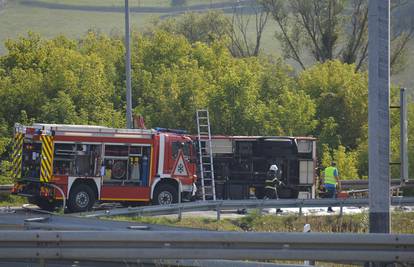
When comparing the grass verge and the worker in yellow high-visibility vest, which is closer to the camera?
the grass verge

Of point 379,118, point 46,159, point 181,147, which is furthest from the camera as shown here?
point 181,147

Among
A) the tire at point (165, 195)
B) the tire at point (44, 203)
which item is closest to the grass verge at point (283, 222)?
the tire at point (165, 195)

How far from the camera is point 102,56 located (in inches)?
2160

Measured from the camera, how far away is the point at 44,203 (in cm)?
2567

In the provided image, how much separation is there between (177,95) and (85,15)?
107944 mm

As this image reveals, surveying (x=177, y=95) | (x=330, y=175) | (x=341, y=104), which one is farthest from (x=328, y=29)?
(x=330, y=175)

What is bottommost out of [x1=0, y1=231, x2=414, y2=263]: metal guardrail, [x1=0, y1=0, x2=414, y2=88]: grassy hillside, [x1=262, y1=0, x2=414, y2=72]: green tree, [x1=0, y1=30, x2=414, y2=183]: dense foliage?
[x1=0, y1=231, x2=414, y2=263]: metal guardrail

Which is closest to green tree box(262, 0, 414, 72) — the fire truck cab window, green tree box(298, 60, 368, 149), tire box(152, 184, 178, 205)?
green tree box(298, 60, 368, 149)

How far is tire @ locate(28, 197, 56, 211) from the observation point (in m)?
25.5

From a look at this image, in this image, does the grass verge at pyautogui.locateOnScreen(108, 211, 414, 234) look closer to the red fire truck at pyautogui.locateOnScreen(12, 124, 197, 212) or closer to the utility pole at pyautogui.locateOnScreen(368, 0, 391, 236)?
the red fire truck at pyautogui.locateOnScreen(12, 124, 197, 212)

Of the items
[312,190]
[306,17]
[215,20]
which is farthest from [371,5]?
[215,20]

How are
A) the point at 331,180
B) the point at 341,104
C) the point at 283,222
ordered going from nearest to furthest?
1. the point at 283,222
2. the point at 331,180
3. the point at 341,104

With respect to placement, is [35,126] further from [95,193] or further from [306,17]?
[306,17]

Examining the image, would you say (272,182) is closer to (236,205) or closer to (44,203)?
(236,205)
